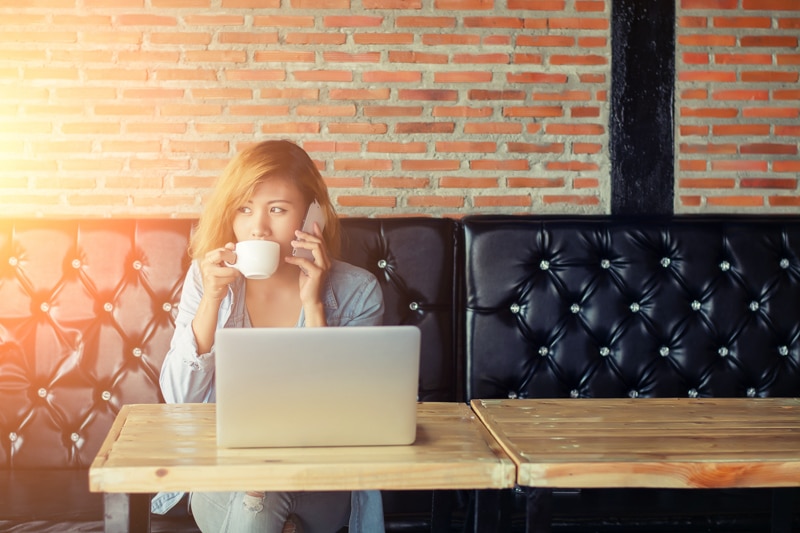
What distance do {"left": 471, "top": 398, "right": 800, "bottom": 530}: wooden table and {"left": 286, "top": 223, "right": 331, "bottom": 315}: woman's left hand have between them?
17.9 inches

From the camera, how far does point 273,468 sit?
90 centimetres

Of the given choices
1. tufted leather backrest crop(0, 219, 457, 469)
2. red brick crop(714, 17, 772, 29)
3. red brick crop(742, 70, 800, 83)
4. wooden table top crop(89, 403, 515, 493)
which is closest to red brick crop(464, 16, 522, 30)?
red brick crop(714, 17, 772, 29)

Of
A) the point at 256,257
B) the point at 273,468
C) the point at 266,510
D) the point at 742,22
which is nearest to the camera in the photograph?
the point at 273,468

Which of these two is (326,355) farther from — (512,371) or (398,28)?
(398,28)

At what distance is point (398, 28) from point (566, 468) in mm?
1758

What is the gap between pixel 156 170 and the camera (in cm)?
230

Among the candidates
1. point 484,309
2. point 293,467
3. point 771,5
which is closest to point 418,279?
point 484,309

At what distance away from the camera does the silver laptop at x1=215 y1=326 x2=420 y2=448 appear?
0.91m

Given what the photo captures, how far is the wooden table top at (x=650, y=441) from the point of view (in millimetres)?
938

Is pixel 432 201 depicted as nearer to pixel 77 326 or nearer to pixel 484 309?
pixel 484 309

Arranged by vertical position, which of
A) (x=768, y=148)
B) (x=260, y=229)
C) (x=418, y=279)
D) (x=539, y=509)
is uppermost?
(x=768, y=148)

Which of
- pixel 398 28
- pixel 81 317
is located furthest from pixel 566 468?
pixel 398 28

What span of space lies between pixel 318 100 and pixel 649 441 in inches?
64.2

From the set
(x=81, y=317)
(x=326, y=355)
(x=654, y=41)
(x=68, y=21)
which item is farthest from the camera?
(x=654, y=41)
